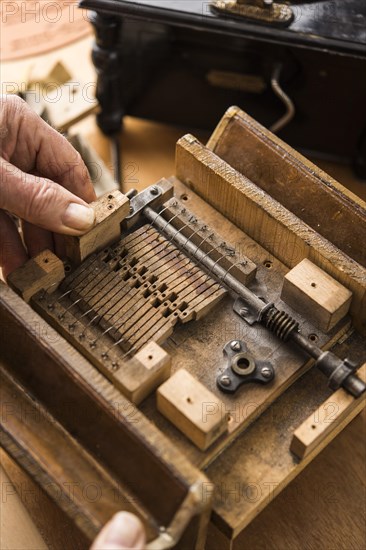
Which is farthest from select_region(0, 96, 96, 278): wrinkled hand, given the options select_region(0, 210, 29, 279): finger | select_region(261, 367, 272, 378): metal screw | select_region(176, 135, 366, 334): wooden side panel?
select_region(261, 367, 272, 378): metal screw

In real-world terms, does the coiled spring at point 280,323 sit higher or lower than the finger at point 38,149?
higher

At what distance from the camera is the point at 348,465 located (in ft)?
4.68

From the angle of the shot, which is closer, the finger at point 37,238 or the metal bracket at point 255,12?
the finger at point 37,238

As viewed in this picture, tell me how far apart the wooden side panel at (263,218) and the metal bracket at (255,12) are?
414 millimetres

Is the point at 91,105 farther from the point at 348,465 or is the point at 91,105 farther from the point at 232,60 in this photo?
the point at 348,465

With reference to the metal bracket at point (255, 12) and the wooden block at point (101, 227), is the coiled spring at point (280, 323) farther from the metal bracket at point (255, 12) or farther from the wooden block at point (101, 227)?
the metal bracket at point (255, 12)

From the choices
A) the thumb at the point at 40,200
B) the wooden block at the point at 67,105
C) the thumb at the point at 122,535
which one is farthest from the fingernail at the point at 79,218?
the wooden block at the point at 67,105

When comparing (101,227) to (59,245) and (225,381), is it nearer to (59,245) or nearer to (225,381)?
(59,245)

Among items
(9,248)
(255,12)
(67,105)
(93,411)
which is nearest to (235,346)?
(93,411)

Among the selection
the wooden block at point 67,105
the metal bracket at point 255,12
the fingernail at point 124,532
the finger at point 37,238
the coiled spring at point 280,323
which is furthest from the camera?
the wooden block at point 67,105

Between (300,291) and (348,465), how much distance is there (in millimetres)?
399

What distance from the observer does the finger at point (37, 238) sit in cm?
144

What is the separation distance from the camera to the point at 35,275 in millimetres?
1236

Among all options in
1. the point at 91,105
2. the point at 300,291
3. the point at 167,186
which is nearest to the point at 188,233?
the point at 167,186
